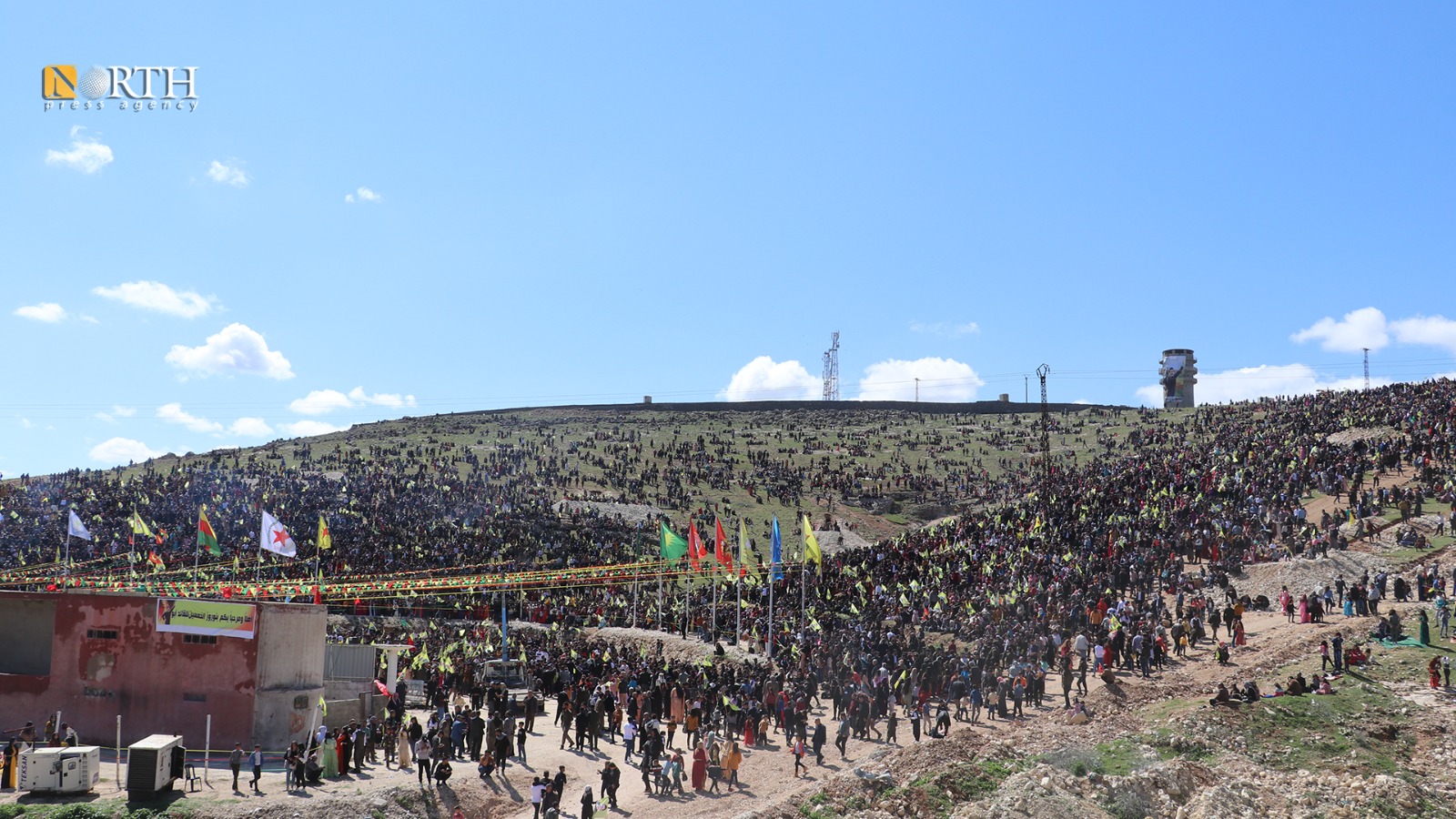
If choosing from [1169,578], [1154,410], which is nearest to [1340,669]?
[1169,578]

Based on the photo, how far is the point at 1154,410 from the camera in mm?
107688

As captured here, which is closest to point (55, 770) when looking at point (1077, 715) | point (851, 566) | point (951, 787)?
point (951, 787)

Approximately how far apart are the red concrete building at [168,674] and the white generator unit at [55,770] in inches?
182

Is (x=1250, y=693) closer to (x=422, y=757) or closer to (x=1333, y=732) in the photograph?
(x=1333, y=732)

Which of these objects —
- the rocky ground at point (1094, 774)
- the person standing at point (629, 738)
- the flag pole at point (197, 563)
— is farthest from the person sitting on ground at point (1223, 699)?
the flag pole at point (197, 563)

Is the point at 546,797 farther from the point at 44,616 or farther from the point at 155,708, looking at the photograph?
the point at 44,616

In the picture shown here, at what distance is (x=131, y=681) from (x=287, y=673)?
365 centimetres

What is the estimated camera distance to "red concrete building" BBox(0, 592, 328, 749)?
2652 cm

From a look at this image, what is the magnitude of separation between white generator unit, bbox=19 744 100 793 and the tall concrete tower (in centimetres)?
11126

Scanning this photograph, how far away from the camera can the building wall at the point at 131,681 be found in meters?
26.5

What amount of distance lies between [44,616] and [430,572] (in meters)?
22.7

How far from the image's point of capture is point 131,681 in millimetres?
26688

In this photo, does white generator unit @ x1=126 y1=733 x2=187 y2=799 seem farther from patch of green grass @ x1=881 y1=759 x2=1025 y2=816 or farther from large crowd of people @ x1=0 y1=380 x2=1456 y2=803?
patch of green grass @ x1=881 y1=759 x2=1025 y2=816

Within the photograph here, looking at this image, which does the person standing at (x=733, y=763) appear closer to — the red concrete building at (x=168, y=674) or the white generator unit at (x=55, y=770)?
the red concrete building at (x=168, y=674)
